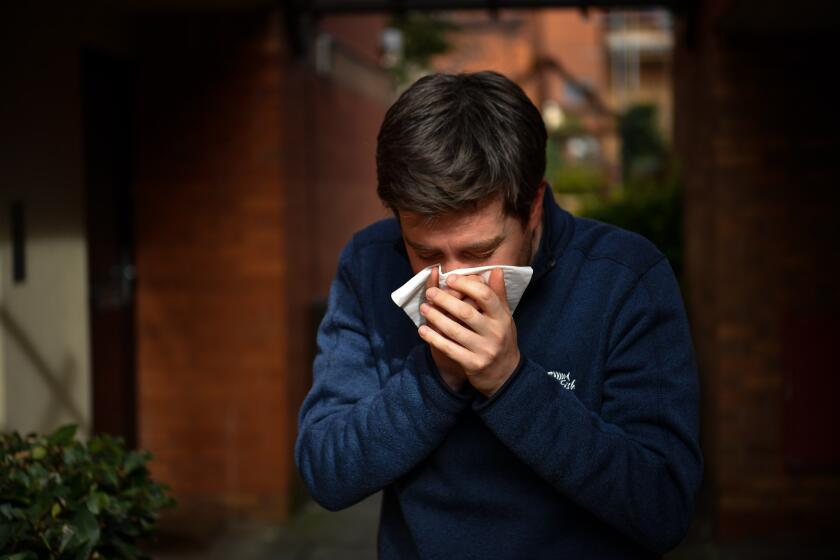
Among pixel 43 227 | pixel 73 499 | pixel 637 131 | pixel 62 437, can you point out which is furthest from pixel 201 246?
pixel 637 131

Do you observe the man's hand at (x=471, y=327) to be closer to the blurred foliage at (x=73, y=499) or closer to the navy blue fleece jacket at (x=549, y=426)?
the navy blue fleece jacket at (x=549, y=426)

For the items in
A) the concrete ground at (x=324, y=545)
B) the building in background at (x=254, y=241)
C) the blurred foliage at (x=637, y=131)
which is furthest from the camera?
the blurred foliage at (x=637, y=131)

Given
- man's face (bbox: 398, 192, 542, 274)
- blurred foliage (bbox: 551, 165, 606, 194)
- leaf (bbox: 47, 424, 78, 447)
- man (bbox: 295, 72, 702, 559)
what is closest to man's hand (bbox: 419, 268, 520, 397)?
man (bbox: 295, 72, 702, 559)

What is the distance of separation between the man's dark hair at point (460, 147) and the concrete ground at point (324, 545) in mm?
3912

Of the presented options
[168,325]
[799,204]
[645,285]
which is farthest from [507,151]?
[168,325]

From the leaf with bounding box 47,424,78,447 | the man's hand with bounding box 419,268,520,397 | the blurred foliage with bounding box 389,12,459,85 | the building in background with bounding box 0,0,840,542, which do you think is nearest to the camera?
the man's hand with bounding box 419,268,520,397

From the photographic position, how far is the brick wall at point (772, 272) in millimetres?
5293

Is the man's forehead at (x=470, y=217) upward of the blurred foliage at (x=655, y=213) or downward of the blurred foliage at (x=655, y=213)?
upward

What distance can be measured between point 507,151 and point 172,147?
172 inches

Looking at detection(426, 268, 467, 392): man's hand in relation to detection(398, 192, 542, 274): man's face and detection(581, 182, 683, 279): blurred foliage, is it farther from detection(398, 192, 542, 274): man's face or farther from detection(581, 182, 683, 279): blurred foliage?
detection(581, 182, 683, 279): blurred foliage

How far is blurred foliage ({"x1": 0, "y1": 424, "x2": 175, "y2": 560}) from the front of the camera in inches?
85.6

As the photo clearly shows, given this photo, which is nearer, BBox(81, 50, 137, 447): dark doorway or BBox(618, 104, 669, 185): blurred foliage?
BBox(81, 50, 137, 447): dark doorway

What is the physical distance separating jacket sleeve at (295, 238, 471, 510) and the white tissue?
81 mm

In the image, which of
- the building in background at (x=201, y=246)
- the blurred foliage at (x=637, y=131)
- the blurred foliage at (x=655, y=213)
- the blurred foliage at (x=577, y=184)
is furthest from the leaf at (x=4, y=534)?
the blurred foliage at (x=637, y=131)
